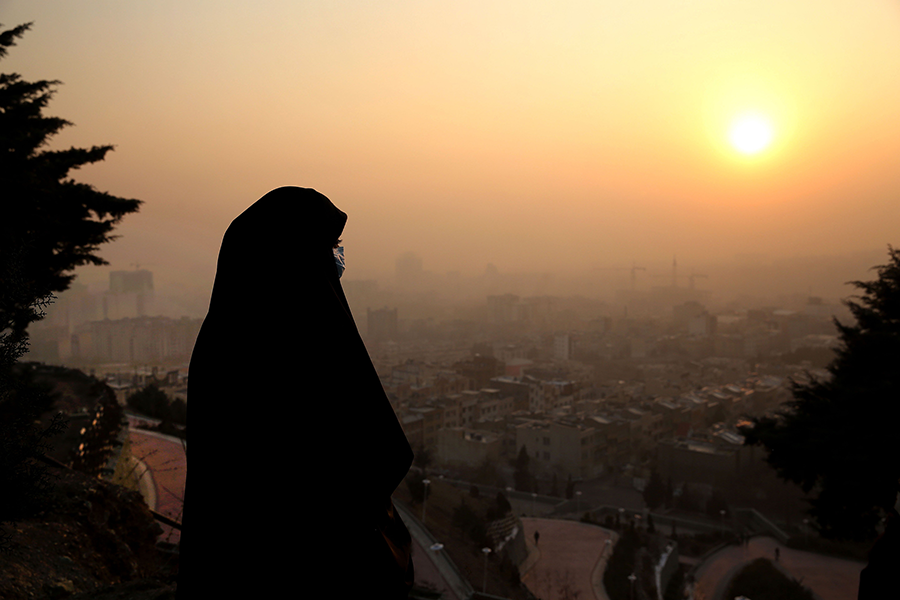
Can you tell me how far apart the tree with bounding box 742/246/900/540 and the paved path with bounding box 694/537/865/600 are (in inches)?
207

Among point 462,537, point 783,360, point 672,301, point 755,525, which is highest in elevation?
→ point 672,301

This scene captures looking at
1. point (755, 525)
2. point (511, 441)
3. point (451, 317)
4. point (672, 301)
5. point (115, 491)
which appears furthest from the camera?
point (672, 301)

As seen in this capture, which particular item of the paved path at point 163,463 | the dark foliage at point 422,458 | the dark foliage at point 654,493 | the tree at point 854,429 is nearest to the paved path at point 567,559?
the dark foliage at point 422,458

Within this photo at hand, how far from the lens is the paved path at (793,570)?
845 cm

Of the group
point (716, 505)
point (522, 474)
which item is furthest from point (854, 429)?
point (522, 474)

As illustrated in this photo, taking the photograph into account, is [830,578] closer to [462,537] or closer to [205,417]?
[462,537]

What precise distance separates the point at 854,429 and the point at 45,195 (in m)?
5.02

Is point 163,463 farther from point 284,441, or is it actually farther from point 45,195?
point 284,441

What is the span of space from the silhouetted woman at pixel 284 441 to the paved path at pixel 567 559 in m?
8.20

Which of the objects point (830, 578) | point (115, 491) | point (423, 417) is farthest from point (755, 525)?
point (115, 491)

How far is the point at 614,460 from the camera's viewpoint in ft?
56.2

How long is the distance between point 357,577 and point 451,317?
121 ft

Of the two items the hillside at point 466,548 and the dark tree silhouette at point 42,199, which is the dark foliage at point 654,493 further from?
the dark tree silhouette at point 42,199

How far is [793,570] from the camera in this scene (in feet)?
31.0
